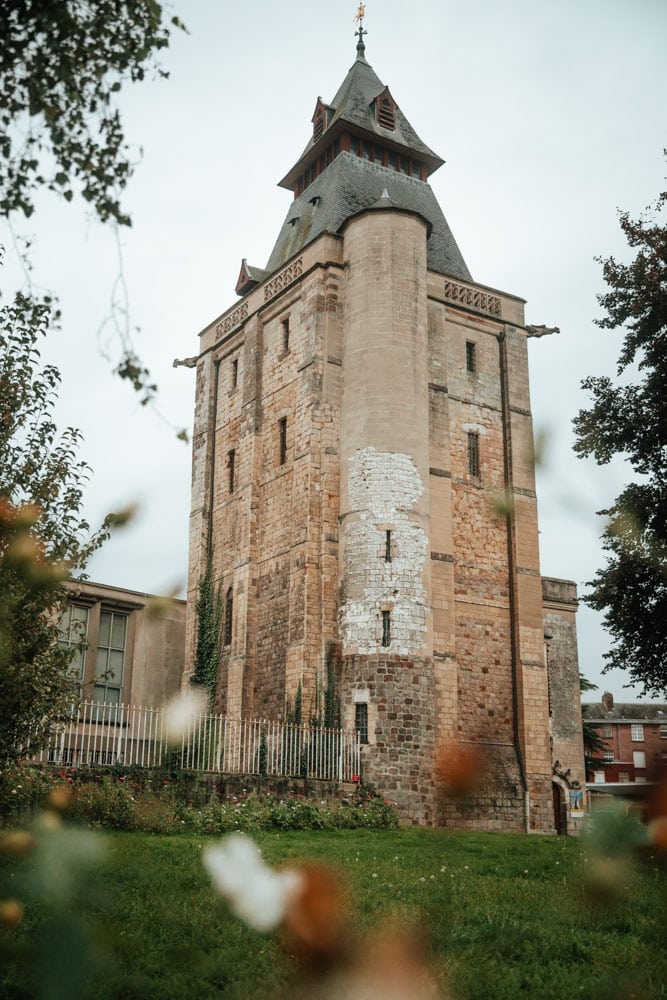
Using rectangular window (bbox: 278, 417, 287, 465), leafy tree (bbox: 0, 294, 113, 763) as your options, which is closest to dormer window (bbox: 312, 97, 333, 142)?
rectangular window (bbox: 278, 417, 287, 465)

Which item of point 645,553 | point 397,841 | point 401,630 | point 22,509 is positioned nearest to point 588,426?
point 645,553

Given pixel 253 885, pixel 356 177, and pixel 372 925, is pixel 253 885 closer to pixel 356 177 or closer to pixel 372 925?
pixel 372 925

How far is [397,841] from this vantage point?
1666cm

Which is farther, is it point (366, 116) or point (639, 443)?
point (366, 116)

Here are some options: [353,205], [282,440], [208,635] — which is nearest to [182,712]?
[208,635]

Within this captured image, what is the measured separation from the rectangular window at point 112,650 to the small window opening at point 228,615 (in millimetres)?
3344

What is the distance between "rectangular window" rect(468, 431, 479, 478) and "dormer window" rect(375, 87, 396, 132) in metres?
12.0

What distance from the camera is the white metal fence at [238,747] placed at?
2020 cm

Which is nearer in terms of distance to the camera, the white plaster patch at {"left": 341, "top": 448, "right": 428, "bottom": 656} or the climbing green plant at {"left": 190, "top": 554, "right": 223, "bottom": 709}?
the white plaster patch at {"left": 341, "top": 448, "right": 428, "bottom": 656}

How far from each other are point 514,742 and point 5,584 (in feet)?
69.6

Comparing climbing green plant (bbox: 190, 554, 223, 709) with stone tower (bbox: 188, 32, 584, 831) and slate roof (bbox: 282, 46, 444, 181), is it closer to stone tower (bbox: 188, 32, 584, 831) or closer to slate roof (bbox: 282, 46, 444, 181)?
stone tower (bbox: 188, 32, 584, 831)

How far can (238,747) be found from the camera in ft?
72.6

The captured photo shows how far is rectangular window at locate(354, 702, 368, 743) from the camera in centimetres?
2395

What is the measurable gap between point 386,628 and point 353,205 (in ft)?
45.8
